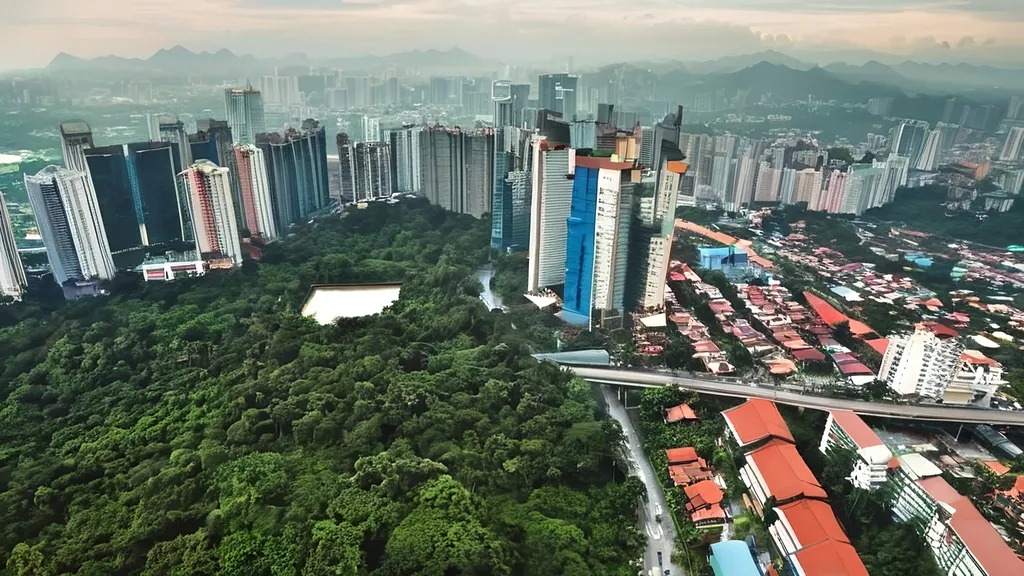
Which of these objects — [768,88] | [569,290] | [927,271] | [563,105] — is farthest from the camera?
[768,88]

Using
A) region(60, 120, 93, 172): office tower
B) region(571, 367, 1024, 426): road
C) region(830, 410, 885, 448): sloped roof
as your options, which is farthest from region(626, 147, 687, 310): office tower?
region(60, 120, 93, 172): office tower

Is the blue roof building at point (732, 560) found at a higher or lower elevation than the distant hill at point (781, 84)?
lower

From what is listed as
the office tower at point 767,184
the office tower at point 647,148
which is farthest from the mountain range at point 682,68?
the office tower at point 647,148

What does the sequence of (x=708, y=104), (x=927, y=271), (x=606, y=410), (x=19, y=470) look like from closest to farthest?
(x=19, y=470) < (x=606, y=410) < (x=927, y=271) < (x=708, y=104)

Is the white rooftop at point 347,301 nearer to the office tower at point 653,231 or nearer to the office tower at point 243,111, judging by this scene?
the office tower at point 653,231

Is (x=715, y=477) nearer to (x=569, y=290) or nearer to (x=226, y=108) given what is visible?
(x=569, y=290)

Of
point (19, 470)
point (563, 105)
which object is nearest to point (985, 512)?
point (19, 470)

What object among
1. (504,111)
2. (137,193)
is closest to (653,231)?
(504,111)
